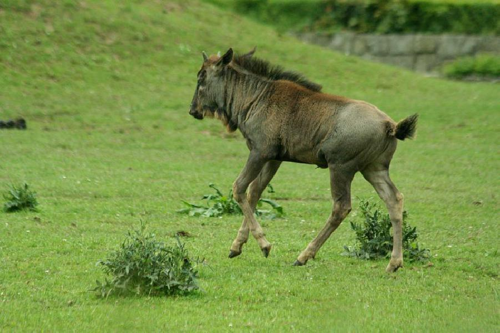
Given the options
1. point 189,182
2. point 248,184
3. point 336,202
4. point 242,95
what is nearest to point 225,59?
point 242,95

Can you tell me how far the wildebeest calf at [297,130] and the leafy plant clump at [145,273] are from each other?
1841mm

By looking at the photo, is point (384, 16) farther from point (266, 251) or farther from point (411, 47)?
point (266, 251)

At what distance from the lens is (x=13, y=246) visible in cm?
961

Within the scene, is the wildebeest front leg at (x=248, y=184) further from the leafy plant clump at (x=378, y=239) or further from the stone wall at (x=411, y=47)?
the stone wall at (x=411, y=47)

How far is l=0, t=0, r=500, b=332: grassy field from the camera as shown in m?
7.33

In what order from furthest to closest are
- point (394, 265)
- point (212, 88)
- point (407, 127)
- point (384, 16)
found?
point (384, 16) → point (212, 88) → point (394, 265) → point (407, 127)

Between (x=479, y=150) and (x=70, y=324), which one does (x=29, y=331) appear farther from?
(x=479, y=150)

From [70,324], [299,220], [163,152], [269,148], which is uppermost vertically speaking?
[269,148]

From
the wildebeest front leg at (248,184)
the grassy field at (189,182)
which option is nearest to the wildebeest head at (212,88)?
the wildebeest front leg at (248,184)

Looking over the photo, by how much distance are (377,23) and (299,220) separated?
19.3m

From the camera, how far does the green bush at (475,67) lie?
27875 mm

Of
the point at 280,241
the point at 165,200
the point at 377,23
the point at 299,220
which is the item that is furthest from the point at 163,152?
the point at 377,23

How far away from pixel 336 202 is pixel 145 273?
249cm

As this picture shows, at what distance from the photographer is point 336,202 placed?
30.1 ft
